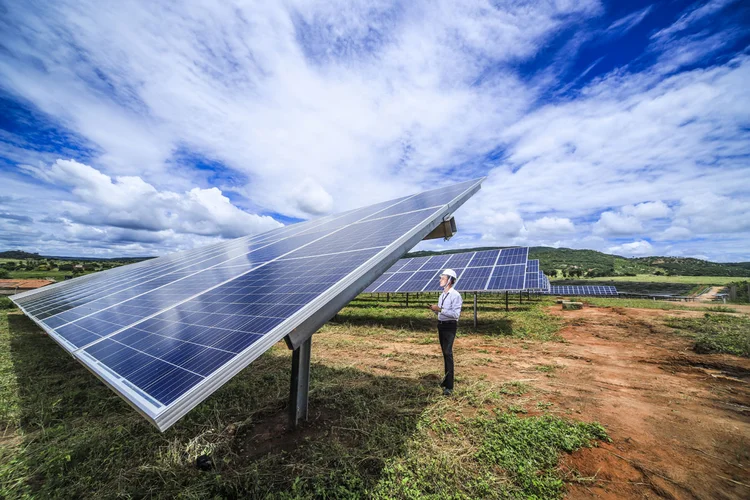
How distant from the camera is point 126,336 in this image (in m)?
4.79

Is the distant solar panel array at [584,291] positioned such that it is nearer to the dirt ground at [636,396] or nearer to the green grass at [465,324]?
the green grass at [465,324]

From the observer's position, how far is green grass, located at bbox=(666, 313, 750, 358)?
9039 mm

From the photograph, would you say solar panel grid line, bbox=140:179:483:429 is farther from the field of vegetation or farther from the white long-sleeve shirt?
the field of vegetation

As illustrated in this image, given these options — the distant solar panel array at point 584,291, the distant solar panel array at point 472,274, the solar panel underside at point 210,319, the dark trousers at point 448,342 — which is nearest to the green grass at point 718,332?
the distant solar panel array at point 472,274

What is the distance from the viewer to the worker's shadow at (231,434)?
4.32m

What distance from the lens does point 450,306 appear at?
253 inches

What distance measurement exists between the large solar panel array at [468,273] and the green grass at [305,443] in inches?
305

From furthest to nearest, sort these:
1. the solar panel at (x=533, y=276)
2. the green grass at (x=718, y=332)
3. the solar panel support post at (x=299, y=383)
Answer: the solar panel at (x=533, y=276), the green grass at (x=718, y=332), the solar panel support post at (x=299, y=383)

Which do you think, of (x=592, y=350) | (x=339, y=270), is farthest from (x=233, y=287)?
(x=592, y=350)

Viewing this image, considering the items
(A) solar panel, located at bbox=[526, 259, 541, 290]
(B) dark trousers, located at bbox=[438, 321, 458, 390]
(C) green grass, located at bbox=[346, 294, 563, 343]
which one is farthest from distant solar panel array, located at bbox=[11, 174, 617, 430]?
(A) solar panel, located at bbox=[526, 259, 541, 290]

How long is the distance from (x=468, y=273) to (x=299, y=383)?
1528 cm

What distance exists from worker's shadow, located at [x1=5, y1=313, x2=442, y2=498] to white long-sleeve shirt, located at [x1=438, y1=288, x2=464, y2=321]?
6.47 ft

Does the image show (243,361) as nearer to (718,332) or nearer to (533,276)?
(718,332)

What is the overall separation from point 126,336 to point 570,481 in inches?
292
